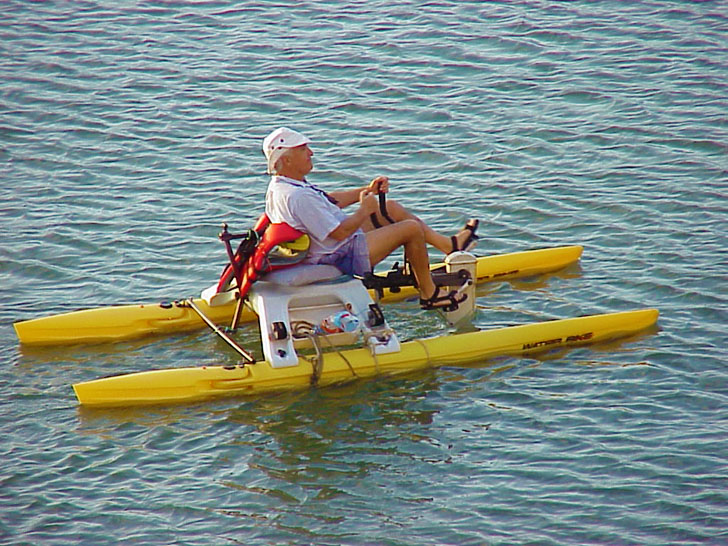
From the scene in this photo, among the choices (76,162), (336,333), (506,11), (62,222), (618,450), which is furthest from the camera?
(506,11)

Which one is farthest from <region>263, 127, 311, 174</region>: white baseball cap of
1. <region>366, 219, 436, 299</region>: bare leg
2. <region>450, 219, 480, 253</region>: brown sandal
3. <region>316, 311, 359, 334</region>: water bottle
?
<region>450, 219, 480, 253</region>: brown sandal

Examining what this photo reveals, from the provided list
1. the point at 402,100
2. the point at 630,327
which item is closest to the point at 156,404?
the point at 630,327

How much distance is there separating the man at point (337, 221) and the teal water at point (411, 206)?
751mm

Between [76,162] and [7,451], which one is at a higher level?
[76,162]

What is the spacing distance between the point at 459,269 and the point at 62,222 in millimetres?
4510

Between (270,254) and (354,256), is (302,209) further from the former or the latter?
(354,256)

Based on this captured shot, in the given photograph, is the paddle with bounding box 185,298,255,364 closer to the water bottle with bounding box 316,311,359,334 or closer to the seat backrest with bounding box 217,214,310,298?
the seat backrest with bounding box 217,214,310,298

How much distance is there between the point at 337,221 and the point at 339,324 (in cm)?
72

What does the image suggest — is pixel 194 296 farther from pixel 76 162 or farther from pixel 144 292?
pixel 76 162

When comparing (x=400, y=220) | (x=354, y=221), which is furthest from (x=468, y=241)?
(x=354, y=221)

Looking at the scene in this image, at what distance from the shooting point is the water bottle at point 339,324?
7621mm

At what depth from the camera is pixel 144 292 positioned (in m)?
9.24

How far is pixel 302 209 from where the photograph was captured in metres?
7.54

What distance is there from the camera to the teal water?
6426 millimetres
